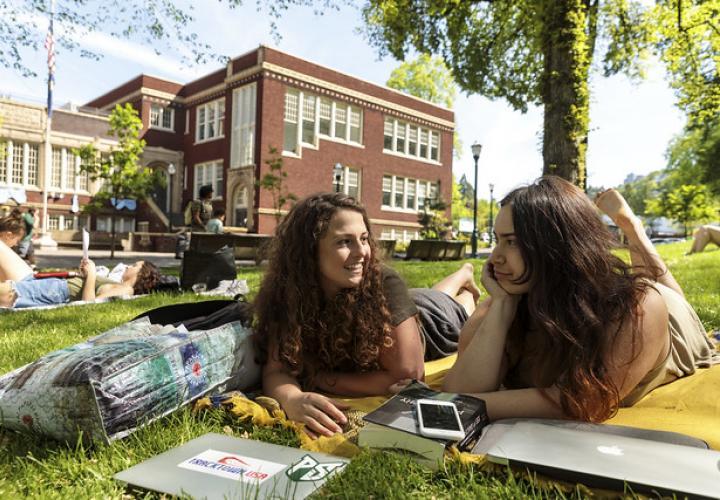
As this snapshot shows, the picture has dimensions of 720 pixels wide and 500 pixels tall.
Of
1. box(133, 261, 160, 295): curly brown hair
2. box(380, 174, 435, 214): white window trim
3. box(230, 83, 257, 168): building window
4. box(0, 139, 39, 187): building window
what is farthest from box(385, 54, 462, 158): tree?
box(133, 261, 160, 295): curly brown hair

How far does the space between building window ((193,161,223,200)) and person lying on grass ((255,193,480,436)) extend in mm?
27876

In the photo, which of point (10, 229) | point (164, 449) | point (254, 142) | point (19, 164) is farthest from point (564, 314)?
point (19, 164)

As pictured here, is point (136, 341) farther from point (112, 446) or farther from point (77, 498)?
point (77, 498)

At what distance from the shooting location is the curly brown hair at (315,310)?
2.93 metres

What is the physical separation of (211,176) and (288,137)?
20.8ft

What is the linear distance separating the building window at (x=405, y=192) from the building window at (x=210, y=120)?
10647mm

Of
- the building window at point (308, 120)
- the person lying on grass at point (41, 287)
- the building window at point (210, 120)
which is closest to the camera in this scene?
the person lying on grass at point (41, 287)

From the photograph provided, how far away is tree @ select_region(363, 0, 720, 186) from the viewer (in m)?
8.80

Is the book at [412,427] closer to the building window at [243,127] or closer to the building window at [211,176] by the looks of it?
the building window at [243,127]

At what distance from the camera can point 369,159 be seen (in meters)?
30.8

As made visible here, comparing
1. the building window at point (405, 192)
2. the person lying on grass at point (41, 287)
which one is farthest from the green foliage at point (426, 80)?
the person lying on grass at point (41, 287)

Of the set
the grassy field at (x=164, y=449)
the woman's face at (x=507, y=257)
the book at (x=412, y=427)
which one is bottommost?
the grassy field at (x=164, y=449)

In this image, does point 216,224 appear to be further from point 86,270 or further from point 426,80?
point 426,80

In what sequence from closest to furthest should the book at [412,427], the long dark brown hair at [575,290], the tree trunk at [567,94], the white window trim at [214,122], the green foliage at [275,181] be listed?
1. the book at [412,427]
2. the long dark brown hair at [575,290]
3. the tree trunk at [567,94]
4. the green foliage at [275,181]
5. the white window trim at [214,122]
